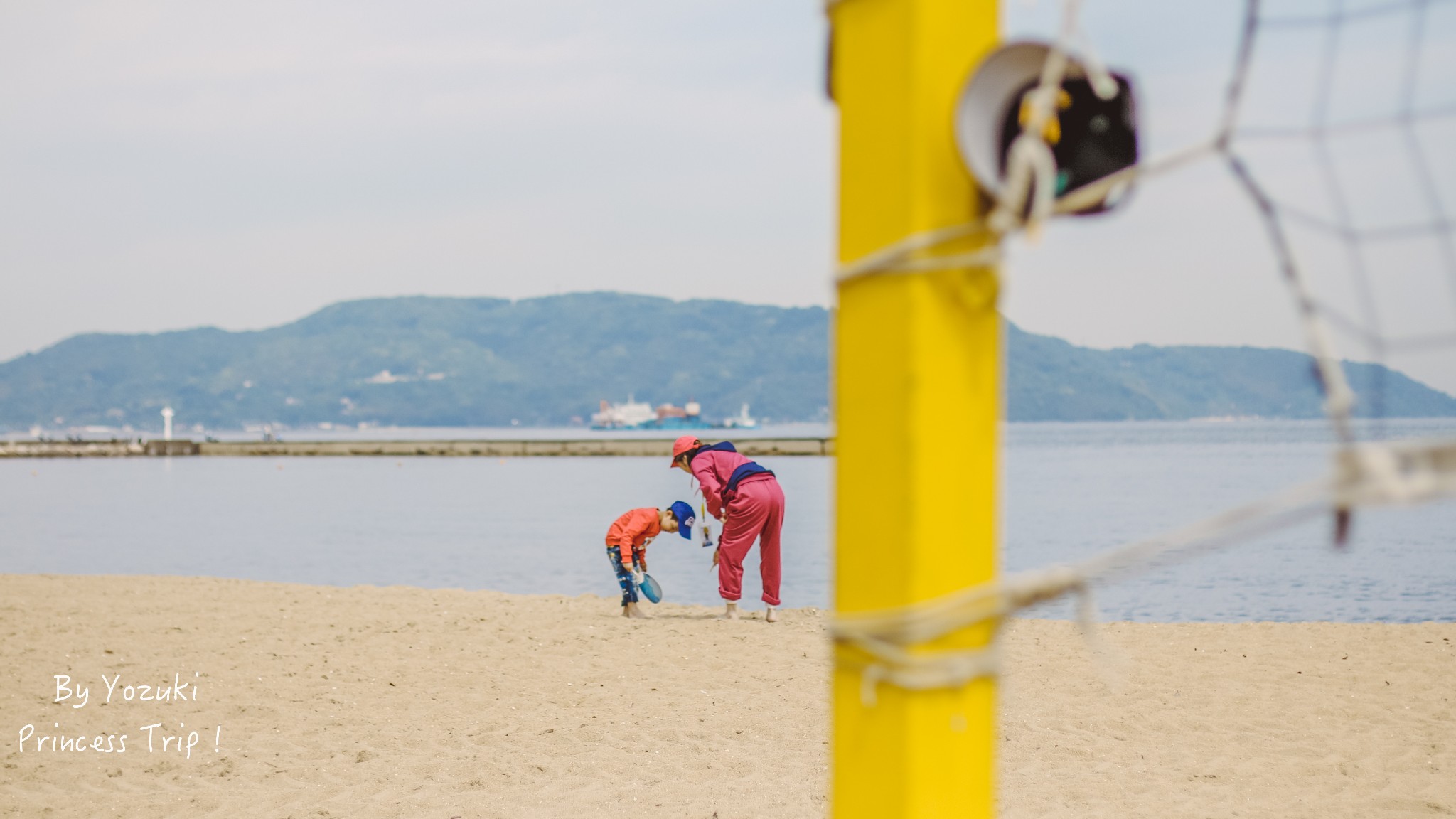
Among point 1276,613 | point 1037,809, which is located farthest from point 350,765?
point 1276,613

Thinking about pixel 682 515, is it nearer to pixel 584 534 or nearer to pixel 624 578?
pixel 624 578

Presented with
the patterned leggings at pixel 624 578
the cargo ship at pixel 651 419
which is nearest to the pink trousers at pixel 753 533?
the patterned leggings at pixel 624 578

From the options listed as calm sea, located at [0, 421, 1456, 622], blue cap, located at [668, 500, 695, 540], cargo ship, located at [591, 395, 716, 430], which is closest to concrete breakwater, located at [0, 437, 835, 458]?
calm sea, located at [0, 421, 1456, 622]

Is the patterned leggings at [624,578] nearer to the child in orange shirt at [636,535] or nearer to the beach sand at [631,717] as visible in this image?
the child in orange shirt at [636,535]

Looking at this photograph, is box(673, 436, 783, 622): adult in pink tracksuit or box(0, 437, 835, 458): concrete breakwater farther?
box(0, 437, 835, 458): concrete breakwater

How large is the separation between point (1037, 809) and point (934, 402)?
3689mm

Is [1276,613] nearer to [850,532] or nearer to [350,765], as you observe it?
[350,765]

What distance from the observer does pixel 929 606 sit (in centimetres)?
162

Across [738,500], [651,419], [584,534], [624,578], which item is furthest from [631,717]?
[651,419]

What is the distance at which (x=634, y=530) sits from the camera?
9.77m

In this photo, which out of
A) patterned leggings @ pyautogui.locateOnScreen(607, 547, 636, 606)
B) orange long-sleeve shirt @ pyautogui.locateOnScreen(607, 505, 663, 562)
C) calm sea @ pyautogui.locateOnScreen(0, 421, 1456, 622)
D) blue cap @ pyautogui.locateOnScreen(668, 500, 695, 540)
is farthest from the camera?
calm sea @ pyautogui.locateOnScreen(0, 421, 1456, 622)

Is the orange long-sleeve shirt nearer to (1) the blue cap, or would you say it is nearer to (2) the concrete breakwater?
(1) the blue cap

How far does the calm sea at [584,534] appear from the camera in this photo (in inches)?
626

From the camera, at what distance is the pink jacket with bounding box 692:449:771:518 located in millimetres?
9445
